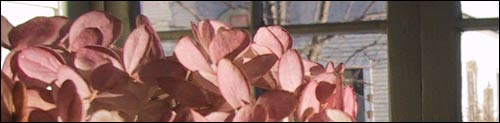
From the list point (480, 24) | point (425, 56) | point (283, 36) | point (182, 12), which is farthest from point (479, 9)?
point (283, 36)

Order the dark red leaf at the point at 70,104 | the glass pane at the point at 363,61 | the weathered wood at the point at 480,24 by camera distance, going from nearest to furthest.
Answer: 1. the dark red leaf at the point at 70,104
2. the weathered wood at the point at 480,24
3. the glass pane at the point at 363,61

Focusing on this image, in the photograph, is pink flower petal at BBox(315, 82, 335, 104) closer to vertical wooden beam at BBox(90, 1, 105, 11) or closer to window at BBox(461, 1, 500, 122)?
window at BBox(461, 1, 500, 122)

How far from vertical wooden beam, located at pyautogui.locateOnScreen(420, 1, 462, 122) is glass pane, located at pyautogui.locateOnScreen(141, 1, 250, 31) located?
477mm

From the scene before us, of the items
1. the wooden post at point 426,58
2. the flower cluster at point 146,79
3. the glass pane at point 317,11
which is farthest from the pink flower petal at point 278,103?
the glass pane at point 317,11

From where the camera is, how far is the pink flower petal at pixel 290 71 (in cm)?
29

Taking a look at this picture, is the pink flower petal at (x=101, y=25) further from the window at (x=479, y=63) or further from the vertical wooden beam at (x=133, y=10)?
the vertical wooden beam at (x=133, y=10)

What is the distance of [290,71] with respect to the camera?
29cm

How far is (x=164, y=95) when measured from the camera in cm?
30

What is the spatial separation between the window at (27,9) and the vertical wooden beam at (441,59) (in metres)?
0.78

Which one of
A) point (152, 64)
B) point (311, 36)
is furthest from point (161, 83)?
point (311, 36)

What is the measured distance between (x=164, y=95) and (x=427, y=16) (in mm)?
1206

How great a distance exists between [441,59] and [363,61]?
24 centimetres

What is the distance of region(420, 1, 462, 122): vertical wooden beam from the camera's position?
4.68 ft


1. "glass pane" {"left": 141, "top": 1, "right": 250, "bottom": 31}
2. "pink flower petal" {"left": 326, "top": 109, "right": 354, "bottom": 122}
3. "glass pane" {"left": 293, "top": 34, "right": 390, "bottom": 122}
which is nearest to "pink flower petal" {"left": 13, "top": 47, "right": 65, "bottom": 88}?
"pink flower petal" {"left": 326, "top": 109, "right": 354, "bottom": 122}
